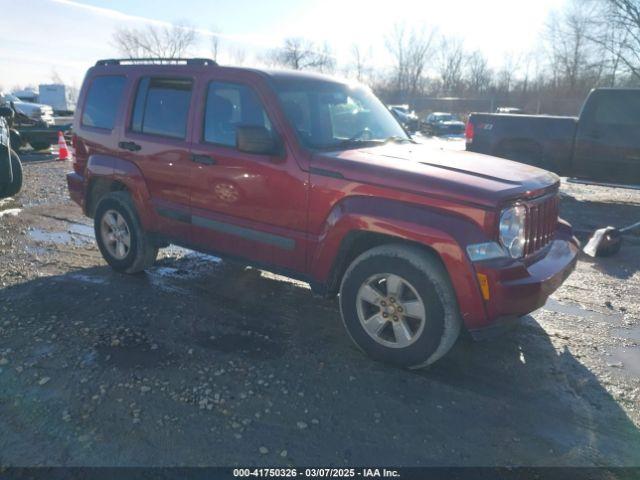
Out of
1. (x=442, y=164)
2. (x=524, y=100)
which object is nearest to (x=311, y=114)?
(x=442, y=164)

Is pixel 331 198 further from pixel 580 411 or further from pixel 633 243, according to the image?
pixel 633 243

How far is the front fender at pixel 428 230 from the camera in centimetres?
299

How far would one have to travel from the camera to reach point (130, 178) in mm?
4816

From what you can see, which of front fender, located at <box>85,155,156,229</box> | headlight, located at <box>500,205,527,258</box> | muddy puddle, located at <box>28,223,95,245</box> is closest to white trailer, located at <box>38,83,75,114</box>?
muddy puddle, located at <box>28,223,95,245</box>

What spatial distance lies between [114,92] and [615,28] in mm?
39622

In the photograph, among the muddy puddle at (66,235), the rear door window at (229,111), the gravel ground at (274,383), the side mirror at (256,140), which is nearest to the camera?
the gravel ground at (274,383)

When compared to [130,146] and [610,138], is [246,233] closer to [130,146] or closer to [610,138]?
[130,146]

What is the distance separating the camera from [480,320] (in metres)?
3.05

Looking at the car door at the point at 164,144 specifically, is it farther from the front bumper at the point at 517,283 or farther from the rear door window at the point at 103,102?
the front bumper at the point at 517,283

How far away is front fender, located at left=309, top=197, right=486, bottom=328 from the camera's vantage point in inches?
118

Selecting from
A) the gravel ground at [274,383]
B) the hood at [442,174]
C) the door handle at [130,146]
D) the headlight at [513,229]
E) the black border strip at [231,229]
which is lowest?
the gravel ground at [274,383]

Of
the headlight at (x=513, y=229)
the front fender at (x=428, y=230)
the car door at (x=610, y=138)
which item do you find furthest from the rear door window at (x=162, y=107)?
the car door at (x=610, y=138)

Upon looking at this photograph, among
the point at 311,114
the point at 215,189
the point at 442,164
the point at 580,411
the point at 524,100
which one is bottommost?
the point at 580,411

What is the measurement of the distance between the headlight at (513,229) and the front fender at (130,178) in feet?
10.8
